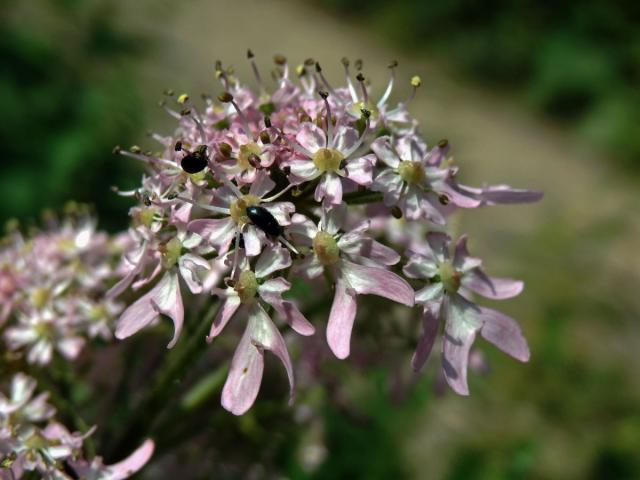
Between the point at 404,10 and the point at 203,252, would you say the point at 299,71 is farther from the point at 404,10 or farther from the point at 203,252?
the point at 404,10

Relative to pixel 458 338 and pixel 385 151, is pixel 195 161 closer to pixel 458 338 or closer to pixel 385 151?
pixel 385 151

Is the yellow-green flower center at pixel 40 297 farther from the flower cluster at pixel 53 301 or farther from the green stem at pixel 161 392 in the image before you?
the green stem at pixel 161 392

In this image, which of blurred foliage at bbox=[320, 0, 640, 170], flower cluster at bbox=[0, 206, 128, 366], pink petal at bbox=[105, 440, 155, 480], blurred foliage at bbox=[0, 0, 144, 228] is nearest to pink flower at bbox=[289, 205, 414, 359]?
pink petal at bbox=[105, 440, 155, 480]

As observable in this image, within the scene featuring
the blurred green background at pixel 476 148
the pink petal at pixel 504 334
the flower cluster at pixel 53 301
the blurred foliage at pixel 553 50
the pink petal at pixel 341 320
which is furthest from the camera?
the blurred foliage at pixel 553 50

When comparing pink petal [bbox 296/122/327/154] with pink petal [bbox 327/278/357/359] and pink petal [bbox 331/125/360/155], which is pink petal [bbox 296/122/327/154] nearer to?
pink petal [bbox 331/125/360/155]

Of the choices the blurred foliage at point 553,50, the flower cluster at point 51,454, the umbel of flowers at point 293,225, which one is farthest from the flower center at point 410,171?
the blurred foliage at point 553,50

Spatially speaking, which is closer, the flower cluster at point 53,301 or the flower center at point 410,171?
the flower center at point 410,171
